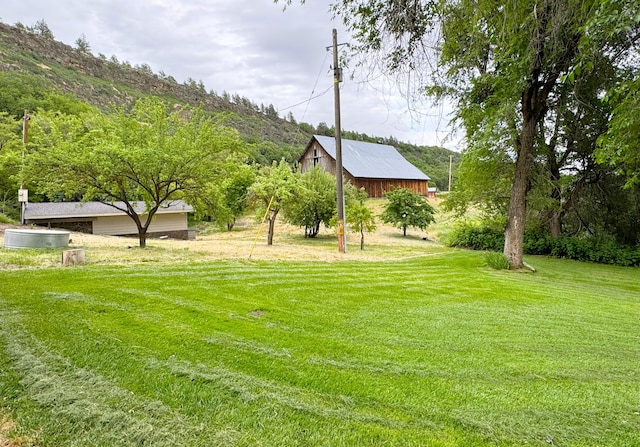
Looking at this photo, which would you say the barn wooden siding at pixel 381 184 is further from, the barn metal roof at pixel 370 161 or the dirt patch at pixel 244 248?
the dirt patch at pixel 244 248

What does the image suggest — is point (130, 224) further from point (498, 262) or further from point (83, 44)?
point (83, 44)

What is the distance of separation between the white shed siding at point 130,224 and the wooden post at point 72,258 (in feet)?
52.3

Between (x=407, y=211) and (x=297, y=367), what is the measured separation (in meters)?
19.0

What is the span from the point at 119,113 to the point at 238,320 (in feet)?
29.5

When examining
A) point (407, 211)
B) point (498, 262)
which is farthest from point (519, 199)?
point (407, 211)

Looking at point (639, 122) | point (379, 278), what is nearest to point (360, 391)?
point (379, 278)

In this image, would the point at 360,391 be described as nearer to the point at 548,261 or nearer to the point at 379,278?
the point at 379,278

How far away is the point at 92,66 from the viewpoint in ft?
219

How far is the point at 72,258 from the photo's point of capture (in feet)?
21.6

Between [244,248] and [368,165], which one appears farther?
[368,165]

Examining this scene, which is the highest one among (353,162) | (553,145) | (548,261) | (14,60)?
(14,60)

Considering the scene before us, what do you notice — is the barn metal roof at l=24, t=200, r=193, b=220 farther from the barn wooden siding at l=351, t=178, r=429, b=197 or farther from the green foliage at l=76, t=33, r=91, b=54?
the green foliage at l=76, t=33, r=91, b=54

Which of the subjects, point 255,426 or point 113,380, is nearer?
point 255,426

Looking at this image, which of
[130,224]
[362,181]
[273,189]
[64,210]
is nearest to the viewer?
[273,189]
